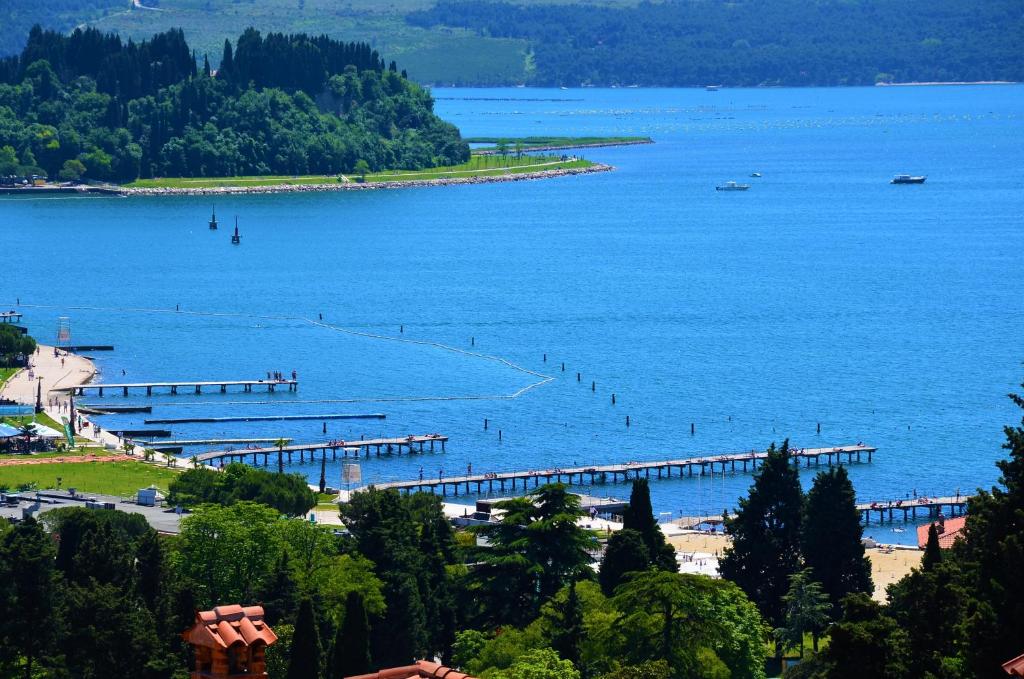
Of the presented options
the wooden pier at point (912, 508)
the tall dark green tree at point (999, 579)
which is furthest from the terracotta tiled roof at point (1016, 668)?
the wooden pier at point (912, 508)

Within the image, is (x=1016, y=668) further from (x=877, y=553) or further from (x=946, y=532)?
(x=877, y=553)

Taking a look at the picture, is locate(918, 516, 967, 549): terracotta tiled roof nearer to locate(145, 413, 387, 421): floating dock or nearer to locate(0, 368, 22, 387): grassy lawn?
locate(145, 413, 387, 421): floating dock

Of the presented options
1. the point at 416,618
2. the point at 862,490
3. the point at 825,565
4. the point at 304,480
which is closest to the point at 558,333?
the point at 862,490

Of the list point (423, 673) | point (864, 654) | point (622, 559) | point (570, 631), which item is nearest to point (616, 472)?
point (622, 559)

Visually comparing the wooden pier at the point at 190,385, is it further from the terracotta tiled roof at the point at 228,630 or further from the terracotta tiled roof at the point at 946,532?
the terracotta tiled roof at the point at 228,630

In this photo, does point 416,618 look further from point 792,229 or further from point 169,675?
point 792,229

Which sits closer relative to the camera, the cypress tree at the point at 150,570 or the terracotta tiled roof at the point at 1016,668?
the terracotta tiled roof at the point at 1016,668
